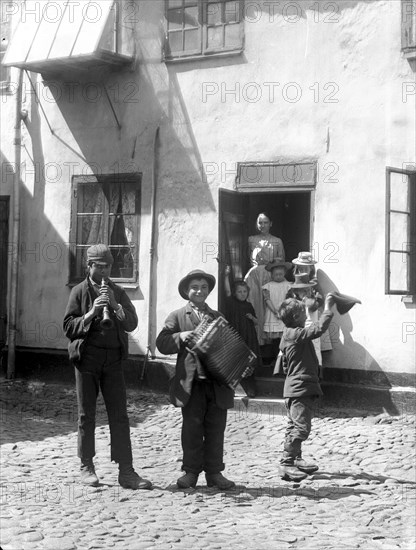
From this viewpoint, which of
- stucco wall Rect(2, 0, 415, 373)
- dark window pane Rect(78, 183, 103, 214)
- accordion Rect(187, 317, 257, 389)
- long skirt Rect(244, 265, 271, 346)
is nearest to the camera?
accordion Rect(187, 317, 257, 389)

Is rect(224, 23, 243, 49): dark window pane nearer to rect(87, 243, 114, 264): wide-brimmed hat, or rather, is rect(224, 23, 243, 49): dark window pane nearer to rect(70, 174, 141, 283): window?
rect(70, 174, 141, 283): window

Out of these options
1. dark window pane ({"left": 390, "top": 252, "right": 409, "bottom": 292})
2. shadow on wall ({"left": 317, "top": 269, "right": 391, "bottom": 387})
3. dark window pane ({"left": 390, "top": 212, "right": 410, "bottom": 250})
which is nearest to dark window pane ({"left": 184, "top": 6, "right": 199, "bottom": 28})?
shadow on wall ({"left": 317, "top": 269, "right": 391, "bottom": 387})

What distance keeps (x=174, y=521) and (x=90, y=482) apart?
49.8 inches

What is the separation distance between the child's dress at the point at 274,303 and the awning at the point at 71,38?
4.00m

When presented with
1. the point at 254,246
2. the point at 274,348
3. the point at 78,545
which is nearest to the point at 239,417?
the point at 274,348

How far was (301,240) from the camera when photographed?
1574 cm

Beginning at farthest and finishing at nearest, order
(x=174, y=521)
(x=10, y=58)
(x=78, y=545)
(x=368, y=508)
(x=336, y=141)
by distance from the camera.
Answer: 1. (x=10, y=58)
2. (x=336, y=141)
3. (x=368, y=508)
4. (x=174, y=521)
5. (x=78, y=545)

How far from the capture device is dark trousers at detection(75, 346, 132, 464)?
8.62 metres

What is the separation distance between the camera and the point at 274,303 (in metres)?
13.2

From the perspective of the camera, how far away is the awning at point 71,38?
14344 mm

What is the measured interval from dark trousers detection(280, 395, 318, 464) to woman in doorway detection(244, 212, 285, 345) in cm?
422

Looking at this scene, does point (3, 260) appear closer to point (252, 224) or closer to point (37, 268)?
point (37, 268)

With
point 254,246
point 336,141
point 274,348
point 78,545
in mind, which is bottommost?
point 78,545

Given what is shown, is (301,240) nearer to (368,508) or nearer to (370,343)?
(370,343)
